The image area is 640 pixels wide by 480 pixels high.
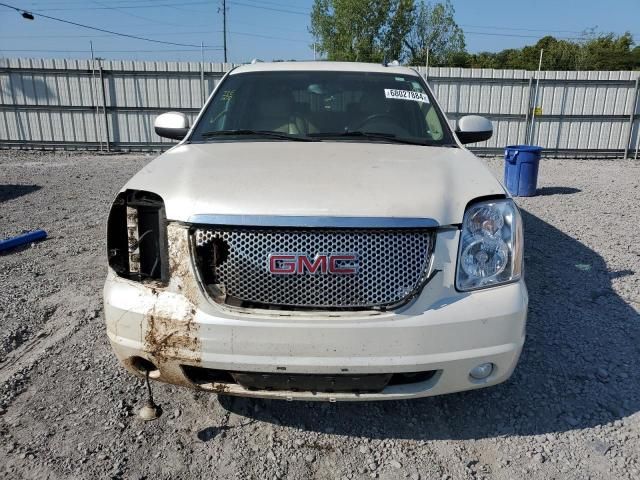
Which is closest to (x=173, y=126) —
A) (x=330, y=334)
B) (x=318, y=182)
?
(x=318, y=182)

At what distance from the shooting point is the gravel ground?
85.7 inches

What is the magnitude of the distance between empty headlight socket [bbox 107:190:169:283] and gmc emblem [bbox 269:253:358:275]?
1.58ft

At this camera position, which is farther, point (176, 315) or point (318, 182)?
point (318, 182)

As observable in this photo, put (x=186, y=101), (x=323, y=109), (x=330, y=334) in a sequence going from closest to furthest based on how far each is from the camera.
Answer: (x=330, y=334), (x=323, y=109), (x=186, y=101)

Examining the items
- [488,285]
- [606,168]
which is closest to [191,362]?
[488,285]

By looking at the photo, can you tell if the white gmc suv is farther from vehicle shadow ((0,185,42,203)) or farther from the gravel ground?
vehicle shadow ((0,185,42,203))

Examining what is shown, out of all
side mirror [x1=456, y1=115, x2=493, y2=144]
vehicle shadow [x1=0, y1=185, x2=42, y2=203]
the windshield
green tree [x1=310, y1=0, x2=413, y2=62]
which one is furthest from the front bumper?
green tree [x1=310, y1=0, x2=413, y2=62]

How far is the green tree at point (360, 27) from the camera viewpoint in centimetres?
4422

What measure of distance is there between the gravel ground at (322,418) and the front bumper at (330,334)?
15.3 inches

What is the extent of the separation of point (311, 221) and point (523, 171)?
7.79 metres

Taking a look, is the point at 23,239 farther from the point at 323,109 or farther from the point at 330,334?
the point at 330,334

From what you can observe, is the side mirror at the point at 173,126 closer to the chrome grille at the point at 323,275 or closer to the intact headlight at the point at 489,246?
the chrome grille at the point at 323,275

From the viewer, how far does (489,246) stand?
6.89ft

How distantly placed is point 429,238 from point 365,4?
47.2 meters
